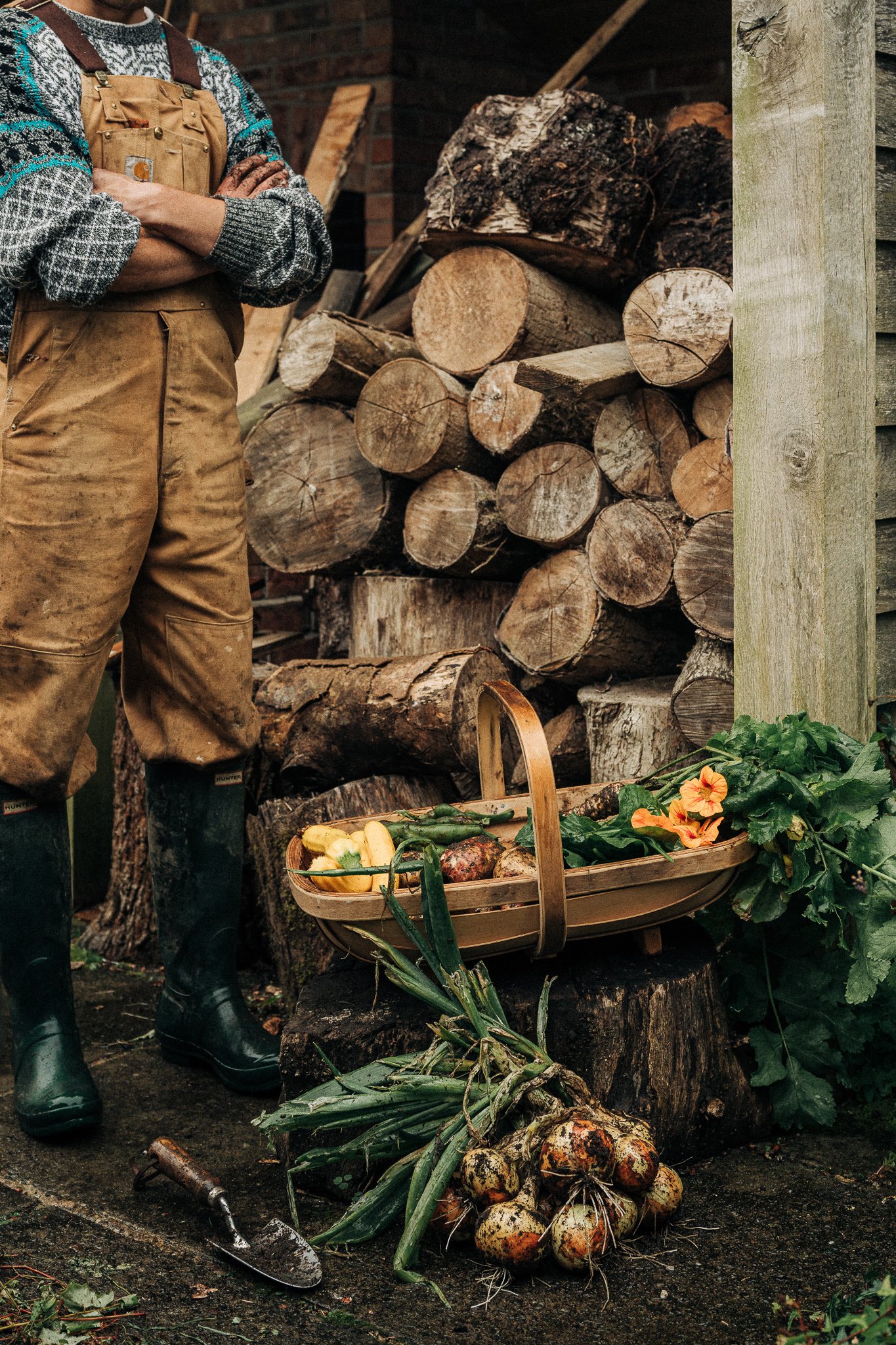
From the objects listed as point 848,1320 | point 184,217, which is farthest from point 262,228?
point 848,1320

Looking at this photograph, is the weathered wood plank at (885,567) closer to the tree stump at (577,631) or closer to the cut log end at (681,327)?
the cut log end at (681,327)

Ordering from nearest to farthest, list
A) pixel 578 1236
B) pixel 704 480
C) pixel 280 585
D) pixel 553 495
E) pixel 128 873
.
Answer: pixel 578 1236 < pixel 704 480 < pixel 553 495 < pixel 128 873 < pixel 280 585

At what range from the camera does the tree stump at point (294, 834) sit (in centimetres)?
299

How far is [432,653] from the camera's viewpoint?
3.35 metres

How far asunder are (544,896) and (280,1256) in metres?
0.67

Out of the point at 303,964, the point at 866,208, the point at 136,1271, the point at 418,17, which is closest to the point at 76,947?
the point at 303,964

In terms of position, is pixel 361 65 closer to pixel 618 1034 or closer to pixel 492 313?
pixel 492 313

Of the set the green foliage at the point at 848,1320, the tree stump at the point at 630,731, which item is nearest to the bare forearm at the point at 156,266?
the tree stump at the point at 630,731

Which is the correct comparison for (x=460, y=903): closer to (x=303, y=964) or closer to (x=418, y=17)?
(x=303, y=964)

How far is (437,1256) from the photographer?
2.07 meters

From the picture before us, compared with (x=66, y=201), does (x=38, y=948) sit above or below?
below

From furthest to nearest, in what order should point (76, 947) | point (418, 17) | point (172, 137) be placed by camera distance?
1. point (418, 17)
2. point (76, 947)
3. point (172, 137)

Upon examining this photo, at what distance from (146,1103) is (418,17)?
14.9 ft

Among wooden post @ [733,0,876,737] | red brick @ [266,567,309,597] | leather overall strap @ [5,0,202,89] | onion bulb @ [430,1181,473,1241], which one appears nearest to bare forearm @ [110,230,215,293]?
leather overall strap @ [5,0,202,89]
